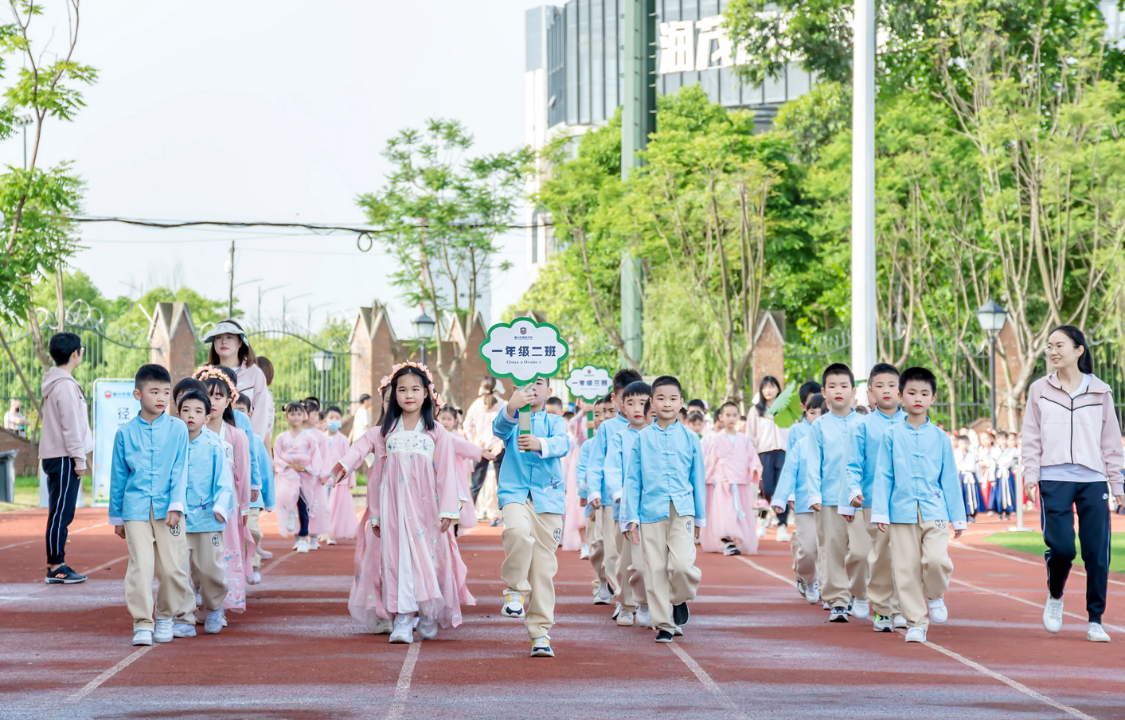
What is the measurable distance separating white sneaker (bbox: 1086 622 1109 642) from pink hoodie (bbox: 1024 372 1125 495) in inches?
31.8

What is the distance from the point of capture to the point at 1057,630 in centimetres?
829

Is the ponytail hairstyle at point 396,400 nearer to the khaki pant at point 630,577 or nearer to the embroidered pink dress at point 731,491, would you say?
the khaki pant at point 630,577

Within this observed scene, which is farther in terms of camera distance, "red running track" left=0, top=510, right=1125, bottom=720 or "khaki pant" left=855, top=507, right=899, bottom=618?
"khaki pant" left=855, top=507, right=899, bottom=618

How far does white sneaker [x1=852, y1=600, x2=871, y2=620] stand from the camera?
9.05 m

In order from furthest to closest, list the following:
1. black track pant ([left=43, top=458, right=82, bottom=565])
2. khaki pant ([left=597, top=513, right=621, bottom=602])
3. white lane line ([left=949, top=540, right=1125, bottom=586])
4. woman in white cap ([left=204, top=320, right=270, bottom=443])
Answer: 1. white lane line ([left=949, top=540, right=1125, bottom=586])
2. black track pant ([left=43, top=458, right=82, bottom=565])
3. woman in white cap ([left=204, top=320, right=270, bottom=443])
4. khaki pant ([left=597, top=513, right=621, bottom=602])

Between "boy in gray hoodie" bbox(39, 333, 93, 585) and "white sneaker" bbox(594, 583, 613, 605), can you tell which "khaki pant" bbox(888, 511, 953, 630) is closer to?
"white sneaker" bbox(594, 583, 613, 605)

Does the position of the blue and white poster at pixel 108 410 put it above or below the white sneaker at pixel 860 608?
above

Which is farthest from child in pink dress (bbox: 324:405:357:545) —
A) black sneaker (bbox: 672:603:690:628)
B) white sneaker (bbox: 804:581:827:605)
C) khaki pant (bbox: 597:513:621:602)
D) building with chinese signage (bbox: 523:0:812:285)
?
building with chinese signage (bbox: 523:0:812:285)

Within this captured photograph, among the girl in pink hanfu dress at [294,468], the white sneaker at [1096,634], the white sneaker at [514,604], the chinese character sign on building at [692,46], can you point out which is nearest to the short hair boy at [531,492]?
the white sneaker at [514,604]

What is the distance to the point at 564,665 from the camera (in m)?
6.95

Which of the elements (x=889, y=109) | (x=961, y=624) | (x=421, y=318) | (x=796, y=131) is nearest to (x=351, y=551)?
(x=961, y=624)

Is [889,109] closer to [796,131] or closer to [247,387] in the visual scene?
[796,131]

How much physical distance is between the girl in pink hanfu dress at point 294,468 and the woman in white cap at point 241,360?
376 centimetres

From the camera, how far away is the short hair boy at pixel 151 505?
7.57 meters
